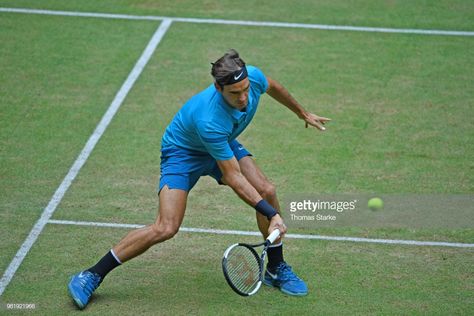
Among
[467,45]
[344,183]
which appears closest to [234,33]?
[467,45]

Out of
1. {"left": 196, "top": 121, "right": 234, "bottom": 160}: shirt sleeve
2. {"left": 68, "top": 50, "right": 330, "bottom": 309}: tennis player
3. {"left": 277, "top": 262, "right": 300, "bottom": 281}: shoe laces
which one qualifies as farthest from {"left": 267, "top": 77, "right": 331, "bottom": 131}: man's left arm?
{"left": 277, "top": 262, "right": 300, "bottom": 281}: shoe laces

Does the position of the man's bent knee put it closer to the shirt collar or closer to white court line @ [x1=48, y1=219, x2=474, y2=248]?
the shirt collar

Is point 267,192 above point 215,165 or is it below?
below

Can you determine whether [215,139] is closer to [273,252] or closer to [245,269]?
[245,269]

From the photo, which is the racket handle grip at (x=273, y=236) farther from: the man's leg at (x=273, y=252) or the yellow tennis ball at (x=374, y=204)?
the yellow tennis ball at (x=374, y=204)

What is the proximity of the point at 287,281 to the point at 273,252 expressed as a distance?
0.88 feet

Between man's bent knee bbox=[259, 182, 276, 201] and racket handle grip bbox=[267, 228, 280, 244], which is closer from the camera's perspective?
racket handle grip bbox=[267, 228, 280, 244]

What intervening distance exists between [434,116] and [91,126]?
4022mm

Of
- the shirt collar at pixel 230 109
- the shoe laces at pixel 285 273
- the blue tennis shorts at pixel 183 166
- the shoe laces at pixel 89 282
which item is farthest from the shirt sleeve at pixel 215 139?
the shoe laces at pixel 89 282

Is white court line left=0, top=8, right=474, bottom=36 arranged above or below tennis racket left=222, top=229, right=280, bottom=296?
below

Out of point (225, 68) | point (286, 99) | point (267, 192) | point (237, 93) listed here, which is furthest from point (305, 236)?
point (225, 68)

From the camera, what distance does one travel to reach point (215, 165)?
8.16m

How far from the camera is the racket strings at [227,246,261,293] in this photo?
736 cm

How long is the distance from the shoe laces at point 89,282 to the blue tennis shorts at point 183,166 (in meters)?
0.90
